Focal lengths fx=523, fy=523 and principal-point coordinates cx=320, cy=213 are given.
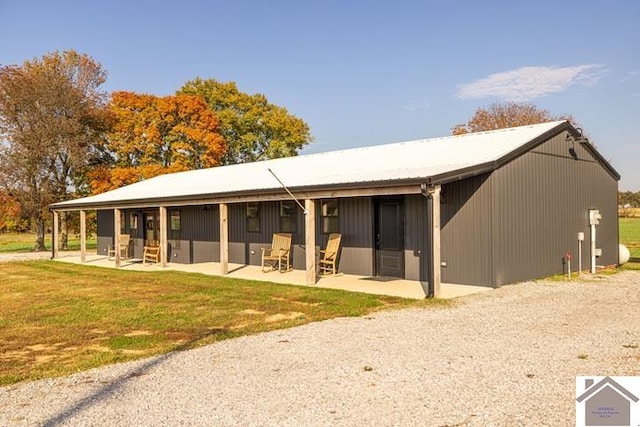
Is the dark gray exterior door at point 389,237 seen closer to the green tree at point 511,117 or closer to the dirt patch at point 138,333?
the dirt patch at point 138,333

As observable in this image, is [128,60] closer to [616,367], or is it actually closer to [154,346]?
[154,346]

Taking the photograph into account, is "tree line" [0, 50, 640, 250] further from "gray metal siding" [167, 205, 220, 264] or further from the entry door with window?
"gray metal siding" [167, 205, 220, 264]

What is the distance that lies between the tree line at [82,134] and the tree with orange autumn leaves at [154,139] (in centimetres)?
6

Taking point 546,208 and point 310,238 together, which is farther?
point 546,208

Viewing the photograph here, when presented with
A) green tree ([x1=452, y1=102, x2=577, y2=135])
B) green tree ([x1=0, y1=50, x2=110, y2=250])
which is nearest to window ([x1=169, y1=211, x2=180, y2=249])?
green tree ([x1=0, y1=50, x2=110, y2=250])

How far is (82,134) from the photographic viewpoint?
27.5m

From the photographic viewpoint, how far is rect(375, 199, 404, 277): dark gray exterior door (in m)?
12.1

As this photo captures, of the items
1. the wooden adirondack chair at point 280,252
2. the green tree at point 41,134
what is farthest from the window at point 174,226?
the green tree at point 41,134

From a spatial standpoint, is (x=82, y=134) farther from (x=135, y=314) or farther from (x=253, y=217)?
(x=135, y=314)

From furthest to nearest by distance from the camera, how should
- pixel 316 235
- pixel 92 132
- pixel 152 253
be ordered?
pixel 92 132 < pixel 152 253 < pixel 316 235

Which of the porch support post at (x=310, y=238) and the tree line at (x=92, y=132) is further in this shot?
the tree line at (x=92, y=132)

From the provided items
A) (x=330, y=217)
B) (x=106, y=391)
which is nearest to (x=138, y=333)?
(x=106, y=391)

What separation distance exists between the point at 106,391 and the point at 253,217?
1134cm

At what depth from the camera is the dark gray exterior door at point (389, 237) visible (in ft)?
39.7
